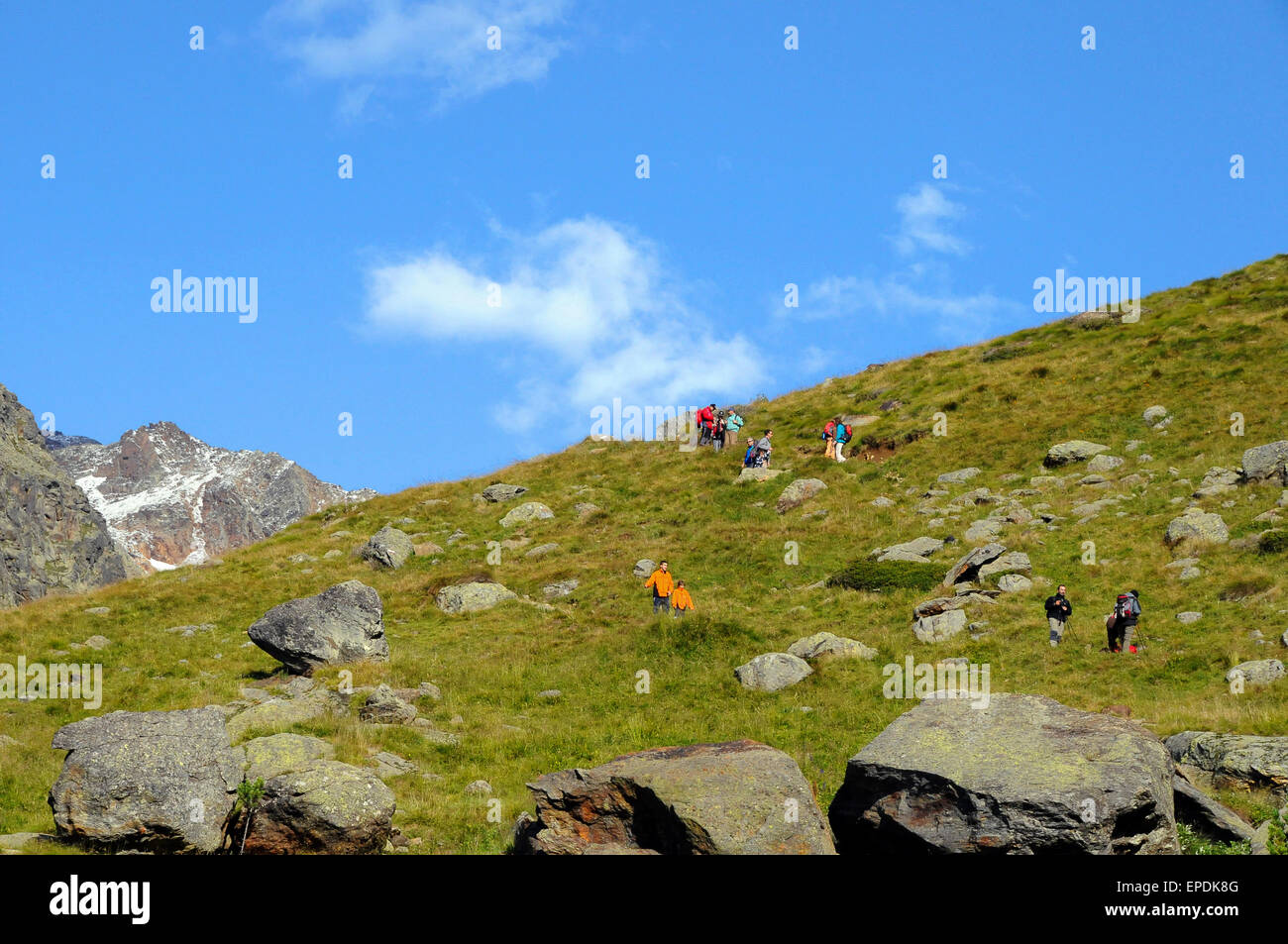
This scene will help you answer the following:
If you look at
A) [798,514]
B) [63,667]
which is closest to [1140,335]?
[798,514]

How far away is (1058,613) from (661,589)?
12.3m

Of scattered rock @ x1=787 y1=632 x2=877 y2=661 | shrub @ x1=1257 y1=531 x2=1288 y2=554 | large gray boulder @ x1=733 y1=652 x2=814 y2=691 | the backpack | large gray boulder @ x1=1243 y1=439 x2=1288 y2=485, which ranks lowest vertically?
large gray boulder @ x1=733 y1=652 x2=814 y2=691

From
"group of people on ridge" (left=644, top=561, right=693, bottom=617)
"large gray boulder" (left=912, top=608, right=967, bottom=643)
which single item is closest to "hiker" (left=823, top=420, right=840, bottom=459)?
"group of people on ridge" (left=644, top=561, right=693, bottom=617)

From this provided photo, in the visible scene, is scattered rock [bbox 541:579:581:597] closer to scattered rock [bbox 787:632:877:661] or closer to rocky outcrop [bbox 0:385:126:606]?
scattered rock [bbox 787:632:877:661]

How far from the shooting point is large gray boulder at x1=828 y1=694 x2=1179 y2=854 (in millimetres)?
12266

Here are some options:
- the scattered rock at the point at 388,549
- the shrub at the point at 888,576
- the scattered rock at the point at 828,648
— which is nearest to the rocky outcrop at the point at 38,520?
the scattered rock at the point at 388,549

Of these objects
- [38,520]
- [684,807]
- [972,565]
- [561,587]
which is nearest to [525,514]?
[561,587]

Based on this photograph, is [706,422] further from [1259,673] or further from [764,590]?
[1259,673]

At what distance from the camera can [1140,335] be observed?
181ft

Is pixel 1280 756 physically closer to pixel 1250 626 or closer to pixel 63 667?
pixel 1250 626

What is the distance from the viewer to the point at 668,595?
112 feet

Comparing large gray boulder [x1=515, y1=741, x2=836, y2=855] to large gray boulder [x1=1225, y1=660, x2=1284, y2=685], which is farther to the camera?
large gray boulder [x1=1225, y1=660, x2=1284, y2=685]

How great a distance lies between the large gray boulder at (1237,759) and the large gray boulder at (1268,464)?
18973mm

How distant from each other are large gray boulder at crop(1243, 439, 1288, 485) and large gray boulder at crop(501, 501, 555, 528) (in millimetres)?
28638
